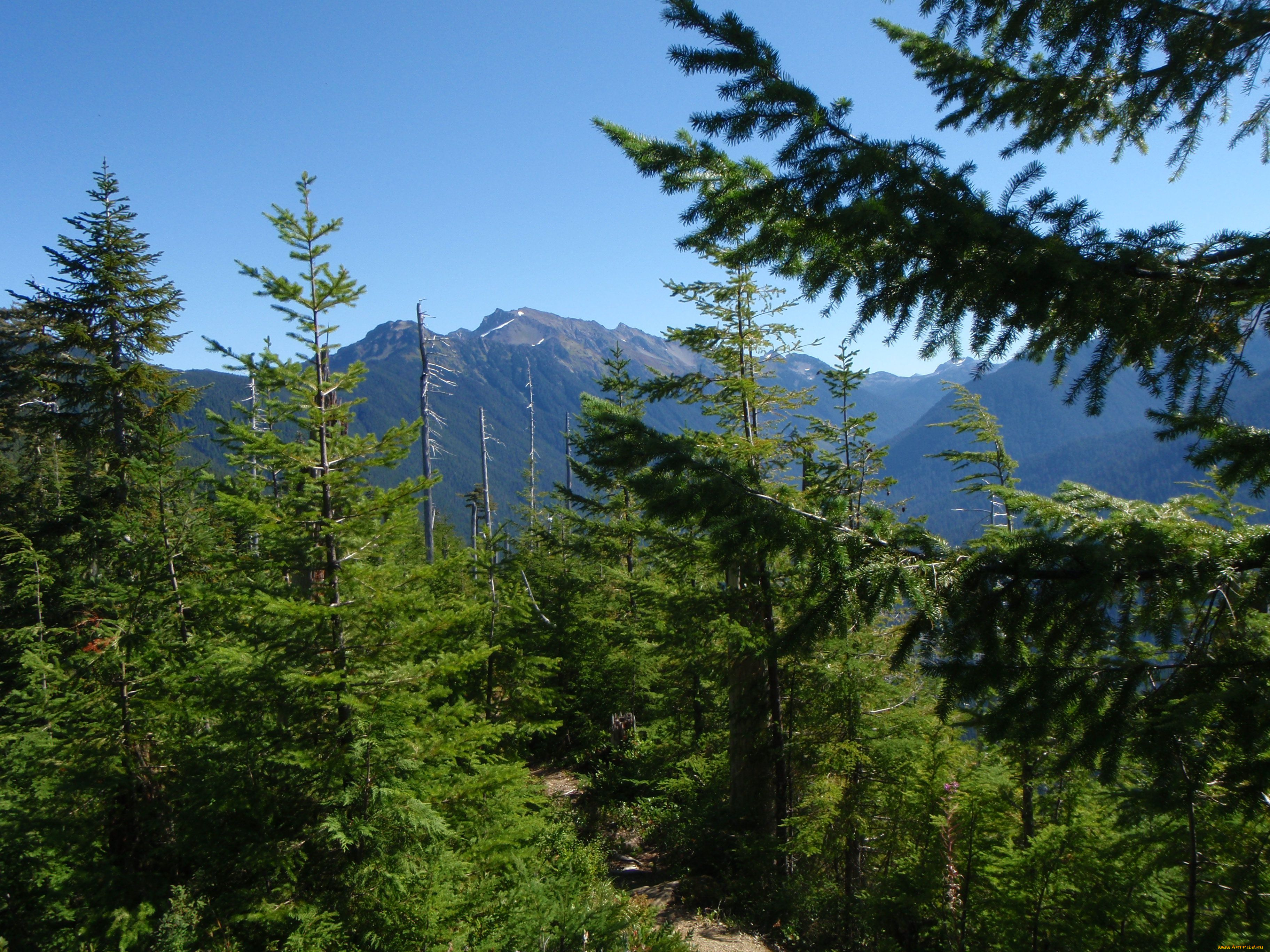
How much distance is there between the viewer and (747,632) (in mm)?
8648

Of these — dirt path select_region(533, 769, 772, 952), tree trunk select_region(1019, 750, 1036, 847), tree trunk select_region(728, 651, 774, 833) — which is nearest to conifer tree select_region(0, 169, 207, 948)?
dirt path select_region(533, 769, 772, 952)

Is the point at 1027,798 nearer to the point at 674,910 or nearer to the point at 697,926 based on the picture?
the point at 697,926

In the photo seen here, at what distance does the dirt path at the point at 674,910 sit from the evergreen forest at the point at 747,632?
12cm

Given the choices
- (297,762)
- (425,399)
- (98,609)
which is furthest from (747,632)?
(425,399)

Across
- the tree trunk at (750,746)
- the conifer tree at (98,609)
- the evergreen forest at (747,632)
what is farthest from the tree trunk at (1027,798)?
the conifer tree at (98,609)

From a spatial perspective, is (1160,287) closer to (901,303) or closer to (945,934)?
(901,303)

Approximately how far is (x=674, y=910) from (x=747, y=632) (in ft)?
14.5

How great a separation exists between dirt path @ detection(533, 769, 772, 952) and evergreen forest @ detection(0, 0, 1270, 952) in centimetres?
12

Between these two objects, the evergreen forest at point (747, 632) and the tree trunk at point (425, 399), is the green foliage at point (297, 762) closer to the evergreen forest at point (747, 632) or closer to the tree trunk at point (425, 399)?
the evergreen forest at point (747, 632)

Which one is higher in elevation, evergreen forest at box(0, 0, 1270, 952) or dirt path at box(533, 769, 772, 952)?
evergreen forest at box(0, 0, 1270, 952)

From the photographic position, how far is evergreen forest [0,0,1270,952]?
2850 millimetres

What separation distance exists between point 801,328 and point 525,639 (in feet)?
26.9

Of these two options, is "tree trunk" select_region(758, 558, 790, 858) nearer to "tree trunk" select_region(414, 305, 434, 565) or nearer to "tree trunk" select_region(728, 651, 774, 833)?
"tree trunk" select_region(728, 651, 774, 833)

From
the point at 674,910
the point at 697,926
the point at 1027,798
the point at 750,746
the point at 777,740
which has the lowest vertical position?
the point at 674,910
